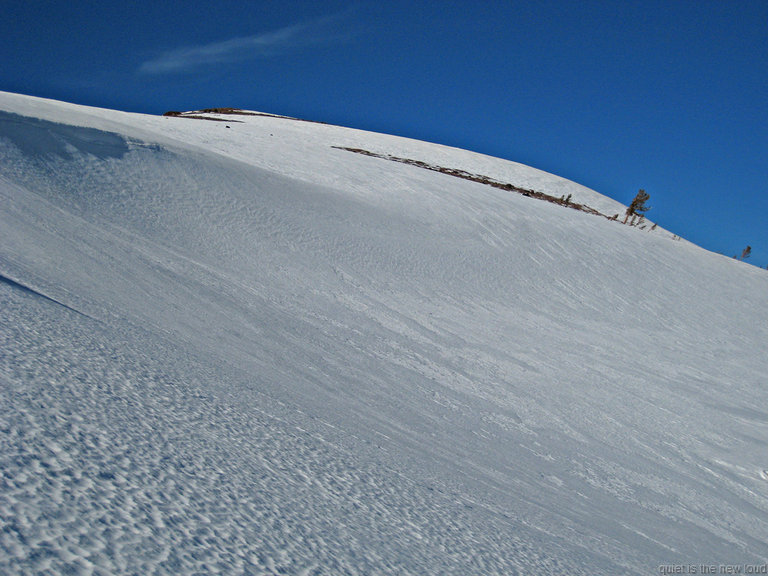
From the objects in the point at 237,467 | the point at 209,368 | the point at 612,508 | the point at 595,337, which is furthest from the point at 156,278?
the point at 595,337

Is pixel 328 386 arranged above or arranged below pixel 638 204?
below

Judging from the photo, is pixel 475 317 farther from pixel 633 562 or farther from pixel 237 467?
pixel 237 467

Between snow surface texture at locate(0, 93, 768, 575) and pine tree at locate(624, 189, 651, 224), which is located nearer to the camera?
snow surface texture at locate(0, 93, 768, 575)

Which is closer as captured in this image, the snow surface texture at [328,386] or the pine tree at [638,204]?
the snow surface texture at [328,386]

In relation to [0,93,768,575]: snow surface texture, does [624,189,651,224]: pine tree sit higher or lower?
higher

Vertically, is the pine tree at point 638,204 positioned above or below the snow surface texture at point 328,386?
above

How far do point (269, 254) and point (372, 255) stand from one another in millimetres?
2250

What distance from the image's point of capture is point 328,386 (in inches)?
152

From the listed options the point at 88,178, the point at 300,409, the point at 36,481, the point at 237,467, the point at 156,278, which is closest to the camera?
the point at 36,481

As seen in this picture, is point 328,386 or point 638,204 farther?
point 638,204

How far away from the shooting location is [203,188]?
9758 millimetres

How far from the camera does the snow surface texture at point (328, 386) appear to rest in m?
1.49

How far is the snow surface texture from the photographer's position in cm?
149

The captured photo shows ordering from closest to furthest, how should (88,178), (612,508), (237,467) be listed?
1. (237,467)
2. (612,508)
3. (88,178)
